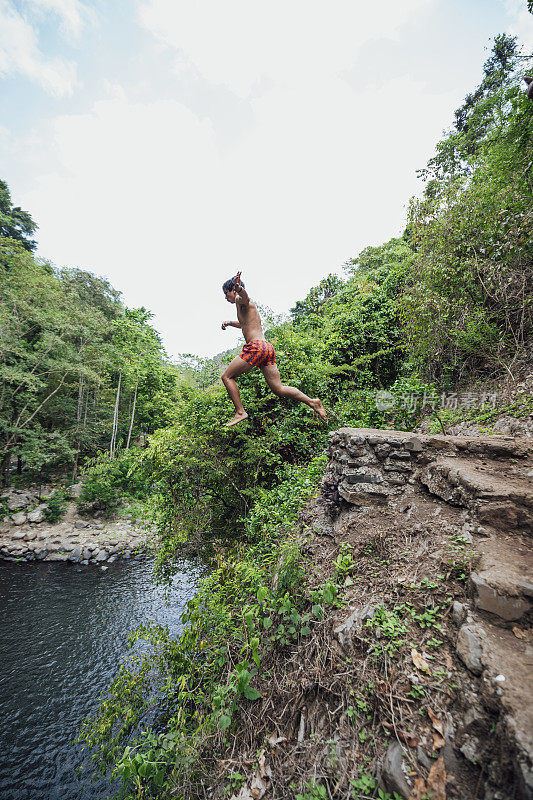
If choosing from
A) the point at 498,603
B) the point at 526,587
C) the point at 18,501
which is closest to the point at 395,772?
the point at 498,603

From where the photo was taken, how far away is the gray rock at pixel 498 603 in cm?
153

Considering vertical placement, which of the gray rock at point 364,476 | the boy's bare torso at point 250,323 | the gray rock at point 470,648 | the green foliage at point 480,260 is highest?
the green foliage at point 480,260

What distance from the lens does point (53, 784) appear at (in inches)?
159

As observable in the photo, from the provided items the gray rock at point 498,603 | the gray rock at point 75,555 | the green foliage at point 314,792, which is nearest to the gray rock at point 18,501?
the gray rock at point 75,555

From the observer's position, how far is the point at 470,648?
1491 millimetres

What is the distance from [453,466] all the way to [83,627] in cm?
930

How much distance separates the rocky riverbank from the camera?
10523 mm

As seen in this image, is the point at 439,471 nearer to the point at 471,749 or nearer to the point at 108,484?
the point at 471,749

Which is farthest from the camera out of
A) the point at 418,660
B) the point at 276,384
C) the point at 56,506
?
the point at 56,506

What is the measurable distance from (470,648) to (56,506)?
602 inches

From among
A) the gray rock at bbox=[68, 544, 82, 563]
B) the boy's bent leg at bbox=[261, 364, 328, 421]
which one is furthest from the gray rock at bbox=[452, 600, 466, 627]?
the gray rock at bbox=[68, 544, 82, 563]

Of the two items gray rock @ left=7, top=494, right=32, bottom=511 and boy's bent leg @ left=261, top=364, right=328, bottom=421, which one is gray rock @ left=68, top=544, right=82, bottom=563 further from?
boy's bent leg @ left=261, top=364, right=328, bottom=421

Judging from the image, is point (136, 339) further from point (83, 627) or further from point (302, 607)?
point (302, 607)

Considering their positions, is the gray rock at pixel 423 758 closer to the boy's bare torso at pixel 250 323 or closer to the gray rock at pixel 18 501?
the boy's bare torso at pixel 250 323
